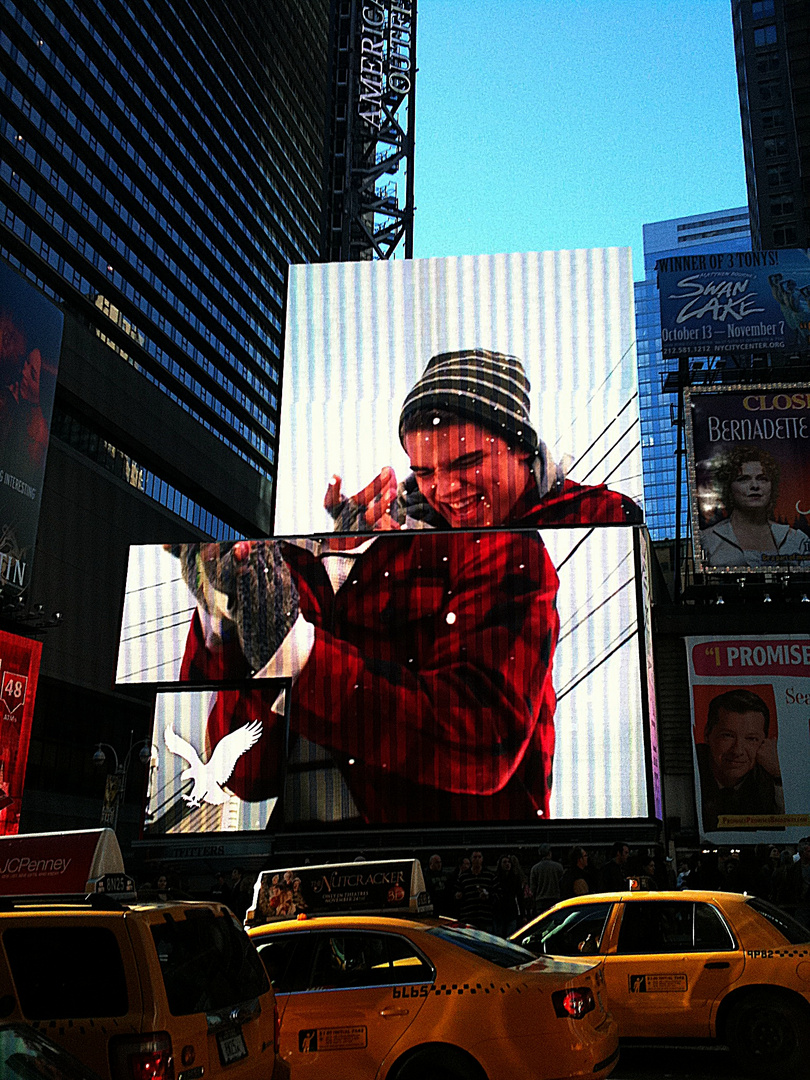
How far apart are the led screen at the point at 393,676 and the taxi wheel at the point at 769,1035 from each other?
103 ft

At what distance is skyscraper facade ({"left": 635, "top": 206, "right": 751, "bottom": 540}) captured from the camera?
155 m

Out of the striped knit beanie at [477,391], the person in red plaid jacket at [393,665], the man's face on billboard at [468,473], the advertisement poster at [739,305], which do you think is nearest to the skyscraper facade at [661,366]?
the advertisement poster at [739,305]

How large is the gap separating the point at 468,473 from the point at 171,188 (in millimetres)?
43505

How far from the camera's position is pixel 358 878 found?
34.6 ft

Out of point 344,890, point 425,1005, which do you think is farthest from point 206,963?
point 344,890

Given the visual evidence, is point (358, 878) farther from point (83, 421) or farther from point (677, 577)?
point (83, 421)

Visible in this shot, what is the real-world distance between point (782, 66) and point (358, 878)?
91698 millimetres

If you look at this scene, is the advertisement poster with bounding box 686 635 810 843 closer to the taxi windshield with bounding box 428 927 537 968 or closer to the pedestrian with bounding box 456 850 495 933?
the pedestrian with bounding box 456 850 495 933

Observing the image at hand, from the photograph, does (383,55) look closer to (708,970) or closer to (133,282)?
(133,282)

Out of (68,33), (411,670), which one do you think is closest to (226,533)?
(68,33)

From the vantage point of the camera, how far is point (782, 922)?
959 centimetres

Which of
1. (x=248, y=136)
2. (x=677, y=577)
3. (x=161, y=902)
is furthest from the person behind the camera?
(x=248, y=136)

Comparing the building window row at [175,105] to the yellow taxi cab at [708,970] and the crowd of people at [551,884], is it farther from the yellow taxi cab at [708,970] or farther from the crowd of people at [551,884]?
the yellow taxi cab at [708,970]

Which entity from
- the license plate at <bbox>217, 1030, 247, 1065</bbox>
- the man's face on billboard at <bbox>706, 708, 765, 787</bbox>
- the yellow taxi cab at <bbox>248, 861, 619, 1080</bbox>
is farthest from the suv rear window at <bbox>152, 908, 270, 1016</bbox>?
the man's face on billboard at <bbox>706, 708, 765, 787</bbox>
